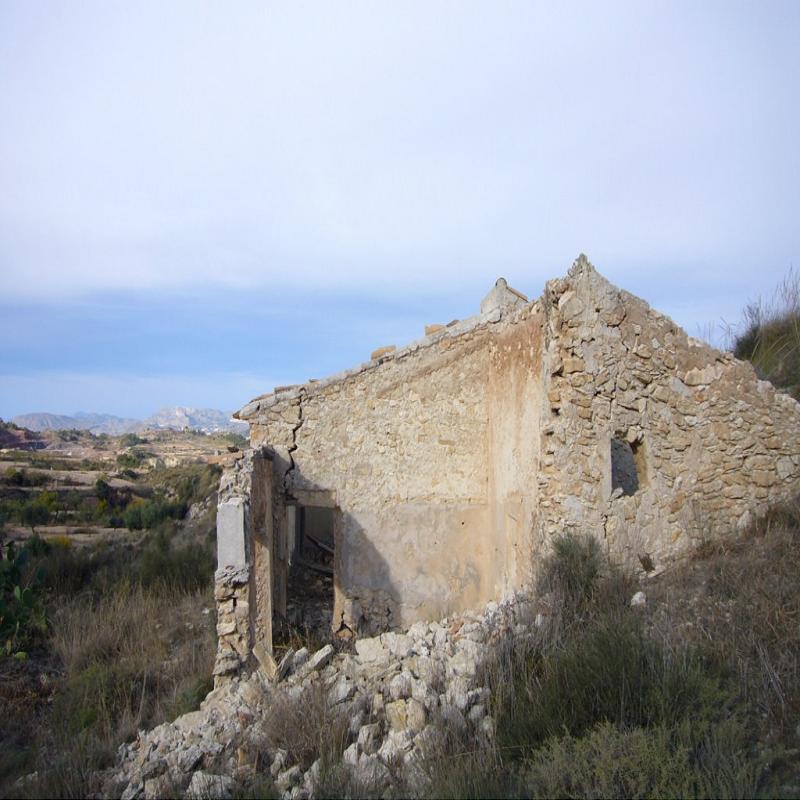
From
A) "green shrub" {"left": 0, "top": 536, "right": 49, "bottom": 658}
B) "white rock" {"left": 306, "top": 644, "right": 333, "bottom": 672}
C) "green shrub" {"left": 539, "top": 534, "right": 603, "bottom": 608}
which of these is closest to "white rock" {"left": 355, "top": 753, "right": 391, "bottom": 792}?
"green shrub" {"left": 539, "top": 534, "right": 603, "bottom": 608}

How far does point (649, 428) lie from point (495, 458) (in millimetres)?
2229

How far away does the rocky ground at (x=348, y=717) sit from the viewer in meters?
4.06

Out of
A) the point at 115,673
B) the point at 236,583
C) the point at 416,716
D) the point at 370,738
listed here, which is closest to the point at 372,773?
the point at 370,738

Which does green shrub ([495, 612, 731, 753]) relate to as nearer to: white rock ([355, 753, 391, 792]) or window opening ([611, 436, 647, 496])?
white rock ([355, 753, 391, 792])

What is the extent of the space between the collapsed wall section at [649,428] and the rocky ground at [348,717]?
53.6 inches

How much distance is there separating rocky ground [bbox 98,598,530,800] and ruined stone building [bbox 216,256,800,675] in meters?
0.81

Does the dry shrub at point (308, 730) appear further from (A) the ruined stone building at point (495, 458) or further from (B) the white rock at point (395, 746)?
(A) the ruined stone building at point (495, 458)

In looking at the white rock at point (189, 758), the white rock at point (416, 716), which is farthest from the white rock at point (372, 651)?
the white rock at point (189, 758)

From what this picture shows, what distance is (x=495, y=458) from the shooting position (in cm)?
803

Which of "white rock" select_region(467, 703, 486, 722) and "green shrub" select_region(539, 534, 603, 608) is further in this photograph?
"green shrub" select_region(539, 534, 603, 608)

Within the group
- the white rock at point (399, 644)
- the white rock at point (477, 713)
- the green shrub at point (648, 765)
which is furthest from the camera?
the white rock at point (399, 644)

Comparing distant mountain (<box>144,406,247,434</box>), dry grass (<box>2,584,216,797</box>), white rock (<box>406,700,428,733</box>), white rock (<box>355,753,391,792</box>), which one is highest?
distant mountain (<box>144,406,247,434</box>)

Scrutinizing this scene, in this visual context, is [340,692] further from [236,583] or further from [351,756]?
→ [236,583]

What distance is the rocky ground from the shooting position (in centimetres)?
406
